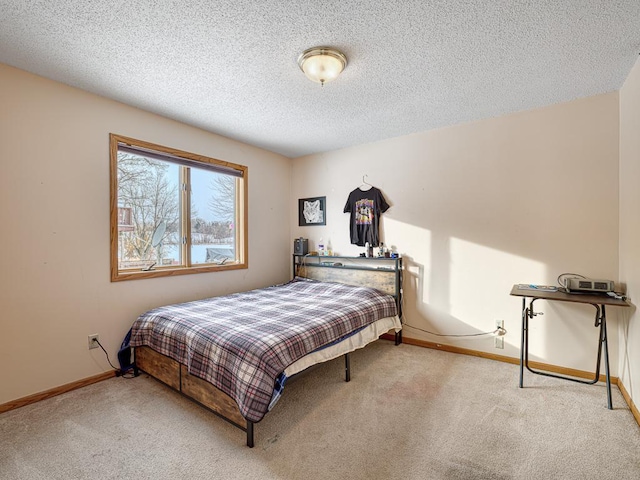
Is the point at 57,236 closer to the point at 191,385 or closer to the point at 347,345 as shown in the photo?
the point at 191,385

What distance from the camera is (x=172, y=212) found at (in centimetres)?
327

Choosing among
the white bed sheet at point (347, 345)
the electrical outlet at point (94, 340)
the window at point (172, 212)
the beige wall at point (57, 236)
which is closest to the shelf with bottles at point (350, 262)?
the white bed sheet at point (347, 345)

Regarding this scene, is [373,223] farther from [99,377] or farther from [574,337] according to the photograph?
[99,377]

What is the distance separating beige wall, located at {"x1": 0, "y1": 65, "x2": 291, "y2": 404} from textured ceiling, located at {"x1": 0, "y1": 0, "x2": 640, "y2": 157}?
0.21 m

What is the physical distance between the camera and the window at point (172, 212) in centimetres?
287

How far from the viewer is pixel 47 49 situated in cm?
200

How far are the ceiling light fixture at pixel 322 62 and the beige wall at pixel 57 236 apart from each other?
1.80 m

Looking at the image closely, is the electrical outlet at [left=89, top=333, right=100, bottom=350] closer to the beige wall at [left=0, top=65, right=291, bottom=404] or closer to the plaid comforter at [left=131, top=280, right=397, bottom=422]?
the beige wall at [left=0, top=65, right=291, bottom=404]

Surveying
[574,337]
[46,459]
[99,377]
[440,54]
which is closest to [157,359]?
[99,377]

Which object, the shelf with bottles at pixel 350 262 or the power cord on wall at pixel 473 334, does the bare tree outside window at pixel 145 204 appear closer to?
the shelf with bottles at pixel 350 262

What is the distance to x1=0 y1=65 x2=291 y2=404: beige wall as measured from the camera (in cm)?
221

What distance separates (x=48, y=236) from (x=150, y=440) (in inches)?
66.9

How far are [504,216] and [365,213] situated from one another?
1487 mm

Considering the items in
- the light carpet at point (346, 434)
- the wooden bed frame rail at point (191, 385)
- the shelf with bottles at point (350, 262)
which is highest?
the shelf with bottles at point (350, 262)
